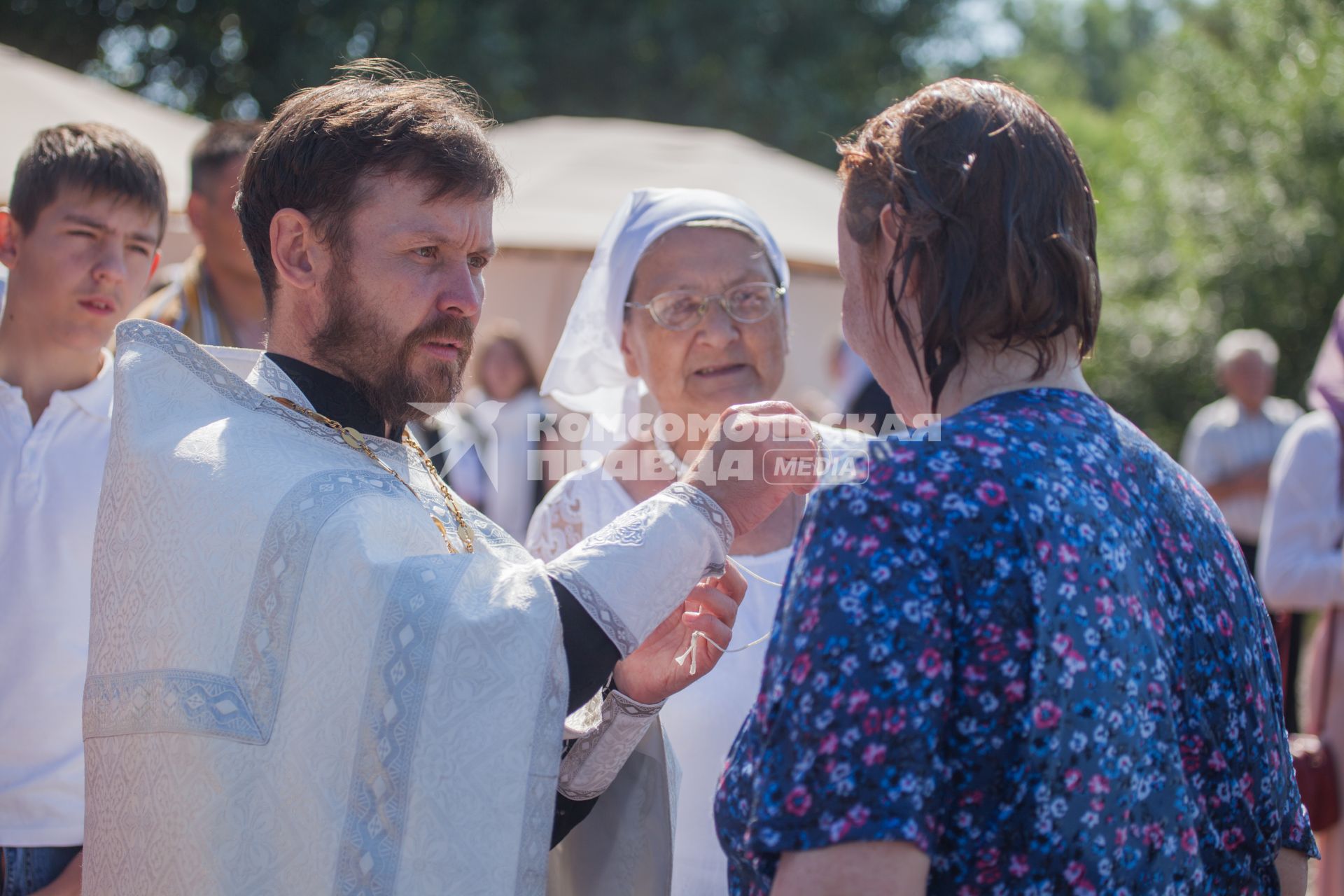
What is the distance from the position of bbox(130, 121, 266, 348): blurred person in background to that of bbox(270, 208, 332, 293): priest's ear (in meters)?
2.22

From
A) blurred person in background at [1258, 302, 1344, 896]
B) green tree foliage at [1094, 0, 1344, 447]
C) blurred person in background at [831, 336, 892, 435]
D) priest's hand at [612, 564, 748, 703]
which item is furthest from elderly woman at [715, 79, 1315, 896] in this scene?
green tree foliage at [1094, 0, 1344, 447]

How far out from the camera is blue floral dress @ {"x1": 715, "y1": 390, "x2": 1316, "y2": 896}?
1386 millimetres

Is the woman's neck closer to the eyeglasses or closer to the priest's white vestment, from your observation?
the priest's white vestment

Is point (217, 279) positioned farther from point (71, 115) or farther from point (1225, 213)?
point (1225, 213)

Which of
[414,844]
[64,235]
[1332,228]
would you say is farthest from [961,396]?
[1332,228]

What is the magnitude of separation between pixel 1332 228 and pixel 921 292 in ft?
50.3

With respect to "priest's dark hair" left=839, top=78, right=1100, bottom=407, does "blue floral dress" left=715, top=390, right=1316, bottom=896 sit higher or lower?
lower

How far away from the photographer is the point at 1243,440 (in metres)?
8.04

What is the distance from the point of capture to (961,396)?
1.64 meters

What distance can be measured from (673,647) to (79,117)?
5012mm

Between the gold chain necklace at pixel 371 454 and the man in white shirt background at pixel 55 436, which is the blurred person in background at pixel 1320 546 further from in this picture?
the man in white shirt background at pixel 55 436

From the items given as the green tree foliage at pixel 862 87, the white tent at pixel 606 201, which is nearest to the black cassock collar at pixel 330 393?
the white tent at pixel 606 201

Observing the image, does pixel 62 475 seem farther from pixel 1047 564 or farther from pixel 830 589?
pixel 1047 564

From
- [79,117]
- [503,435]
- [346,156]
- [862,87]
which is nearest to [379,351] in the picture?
[346,156]
